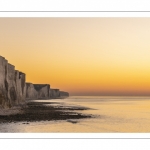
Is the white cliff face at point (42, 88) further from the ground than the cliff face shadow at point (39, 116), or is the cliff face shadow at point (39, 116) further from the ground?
the white cliff face at point (42, 88)

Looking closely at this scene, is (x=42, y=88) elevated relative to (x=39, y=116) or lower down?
elevated

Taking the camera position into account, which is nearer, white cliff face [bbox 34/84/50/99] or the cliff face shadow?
the cliff face shadow

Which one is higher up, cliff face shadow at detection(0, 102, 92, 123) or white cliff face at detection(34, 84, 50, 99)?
white cliff face at detection(34, 84, 50, 99)

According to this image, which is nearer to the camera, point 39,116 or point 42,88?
point 39,116

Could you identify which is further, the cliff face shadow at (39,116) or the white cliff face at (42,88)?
the white cliff face at (42,88)
